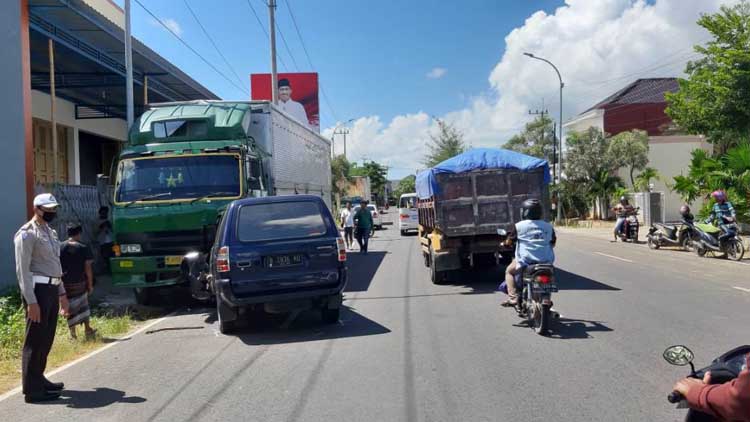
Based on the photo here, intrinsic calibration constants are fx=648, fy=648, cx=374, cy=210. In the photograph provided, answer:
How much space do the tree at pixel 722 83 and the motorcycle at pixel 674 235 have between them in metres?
4.84

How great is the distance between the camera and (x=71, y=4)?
633 inches

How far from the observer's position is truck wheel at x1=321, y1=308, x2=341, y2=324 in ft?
29.6

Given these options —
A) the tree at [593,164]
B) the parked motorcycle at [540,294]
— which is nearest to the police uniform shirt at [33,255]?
the parked motorcycle at [540,294]

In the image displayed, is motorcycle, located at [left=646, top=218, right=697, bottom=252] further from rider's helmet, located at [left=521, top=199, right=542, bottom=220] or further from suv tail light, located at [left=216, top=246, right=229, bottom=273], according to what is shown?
suv tail light, located at [left=216, top=246, right=229, bottom=273]

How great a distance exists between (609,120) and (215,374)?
46382 millimetres

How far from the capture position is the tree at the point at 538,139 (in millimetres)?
47781

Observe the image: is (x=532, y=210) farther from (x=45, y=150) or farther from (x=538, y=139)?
(x=538, y=139)

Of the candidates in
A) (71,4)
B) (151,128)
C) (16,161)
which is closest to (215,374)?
(151,128)

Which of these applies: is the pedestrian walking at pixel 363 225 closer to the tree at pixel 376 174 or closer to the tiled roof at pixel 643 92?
the tiled roof at pixel 643 92

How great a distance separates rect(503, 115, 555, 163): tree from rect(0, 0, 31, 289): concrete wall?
130ft

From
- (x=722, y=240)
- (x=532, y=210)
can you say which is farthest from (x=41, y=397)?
(x=722, y=240)

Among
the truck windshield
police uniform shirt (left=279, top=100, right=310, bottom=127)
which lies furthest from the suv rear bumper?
police uniform shirt (left=279, top=100, right=310, bottom=127)

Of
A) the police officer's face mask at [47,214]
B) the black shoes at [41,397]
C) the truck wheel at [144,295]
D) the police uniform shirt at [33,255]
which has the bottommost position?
the black shoes at [41,397]

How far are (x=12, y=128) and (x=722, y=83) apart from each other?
20.8 metres
